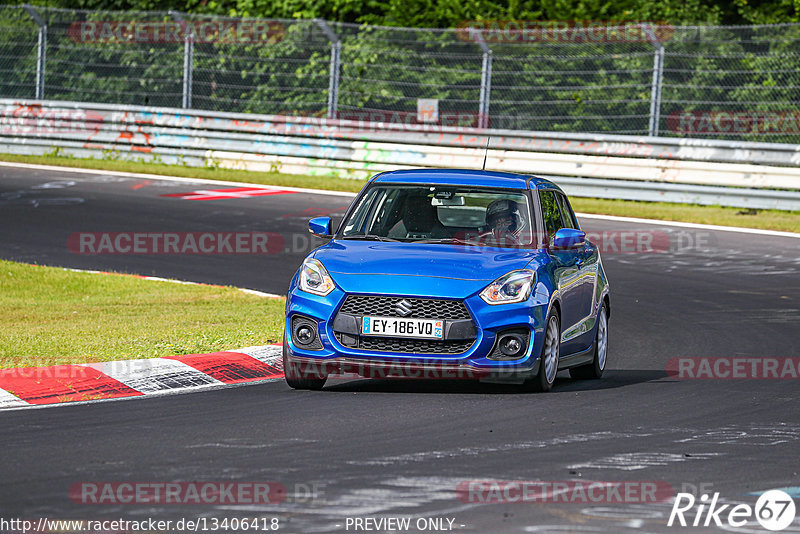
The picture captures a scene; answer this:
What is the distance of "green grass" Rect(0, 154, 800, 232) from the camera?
21156mm

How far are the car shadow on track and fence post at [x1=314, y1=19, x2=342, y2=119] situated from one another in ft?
51.4

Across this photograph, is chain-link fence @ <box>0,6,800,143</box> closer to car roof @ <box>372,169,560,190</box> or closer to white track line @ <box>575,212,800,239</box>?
white track line @ <box>575,212,800,239</box>

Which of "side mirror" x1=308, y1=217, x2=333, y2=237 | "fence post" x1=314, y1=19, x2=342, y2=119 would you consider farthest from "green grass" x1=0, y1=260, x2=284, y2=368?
"fence post" x1=314, y1=19, x2=342, y2=119

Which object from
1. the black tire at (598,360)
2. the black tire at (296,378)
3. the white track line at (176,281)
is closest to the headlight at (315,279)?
the black tire at (296,378)

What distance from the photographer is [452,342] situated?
8859mm

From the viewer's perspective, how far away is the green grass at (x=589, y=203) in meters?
21.2

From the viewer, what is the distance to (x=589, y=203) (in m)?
23.0

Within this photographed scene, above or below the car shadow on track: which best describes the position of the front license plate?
above

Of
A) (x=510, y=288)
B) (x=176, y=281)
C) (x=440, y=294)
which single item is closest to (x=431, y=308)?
(x=440, y=294)

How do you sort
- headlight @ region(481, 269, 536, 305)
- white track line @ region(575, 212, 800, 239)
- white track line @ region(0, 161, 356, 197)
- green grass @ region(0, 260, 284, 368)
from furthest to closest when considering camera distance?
1. white track line @ region(0, 161, 356, 197)
2. white track line @ region(575, 212, 800, 239)
3. green grass @ region(0, 260, 284, 368)
4. headlight @ region(481, 269, 536, 305)

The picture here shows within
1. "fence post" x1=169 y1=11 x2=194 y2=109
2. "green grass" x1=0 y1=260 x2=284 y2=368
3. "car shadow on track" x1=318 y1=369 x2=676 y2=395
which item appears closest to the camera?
"car shadow on track" x1=318 y1=369 x2=676 y2=395

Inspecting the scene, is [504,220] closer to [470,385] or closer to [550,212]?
[550,212]

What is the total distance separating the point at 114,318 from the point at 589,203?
472 inches

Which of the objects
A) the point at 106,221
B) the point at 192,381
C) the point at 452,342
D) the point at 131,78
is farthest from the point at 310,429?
the point at 131,78
